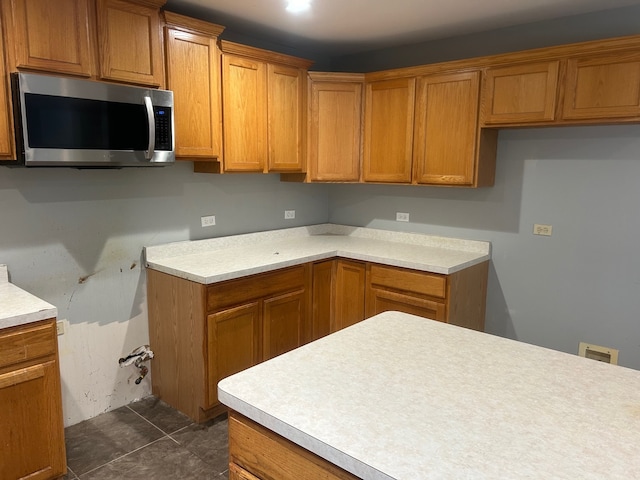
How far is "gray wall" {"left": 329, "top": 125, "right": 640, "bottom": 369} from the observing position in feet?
9.23

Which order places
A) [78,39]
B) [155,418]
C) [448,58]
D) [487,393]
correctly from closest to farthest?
[487,393] < [78,39] < [155,418] < [448,58]

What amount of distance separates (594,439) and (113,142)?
7.52 feet

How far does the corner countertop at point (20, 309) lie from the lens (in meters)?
1.91

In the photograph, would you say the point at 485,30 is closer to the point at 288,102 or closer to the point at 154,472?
the point at 288,102

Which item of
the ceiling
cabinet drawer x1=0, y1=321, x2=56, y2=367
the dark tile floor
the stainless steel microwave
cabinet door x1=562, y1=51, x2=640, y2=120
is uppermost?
the ceiling

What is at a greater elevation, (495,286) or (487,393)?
(487,393)

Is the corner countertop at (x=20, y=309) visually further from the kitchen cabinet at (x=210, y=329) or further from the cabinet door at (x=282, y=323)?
the cabinet door at (x=282, y=323)

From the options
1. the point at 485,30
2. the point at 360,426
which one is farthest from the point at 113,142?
the point at 485,30

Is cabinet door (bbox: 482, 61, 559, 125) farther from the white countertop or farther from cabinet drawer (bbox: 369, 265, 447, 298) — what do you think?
the white countertop

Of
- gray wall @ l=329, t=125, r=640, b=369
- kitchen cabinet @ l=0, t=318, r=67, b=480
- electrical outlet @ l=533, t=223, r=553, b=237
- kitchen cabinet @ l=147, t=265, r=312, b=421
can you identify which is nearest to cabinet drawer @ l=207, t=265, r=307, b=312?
kitchen cabinet @ l=147, t=265, r=312, b=421

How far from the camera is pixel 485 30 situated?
3203 mm

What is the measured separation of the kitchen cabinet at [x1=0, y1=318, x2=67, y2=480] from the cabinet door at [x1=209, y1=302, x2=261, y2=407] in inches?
32.2

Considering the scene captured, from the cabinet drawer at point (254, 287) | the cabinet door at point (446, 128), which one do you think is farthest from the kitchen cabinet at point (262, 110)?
the cabinet door at point (446, 128)

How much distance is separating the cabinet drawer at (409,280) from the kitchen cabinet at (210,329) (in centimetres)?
56
